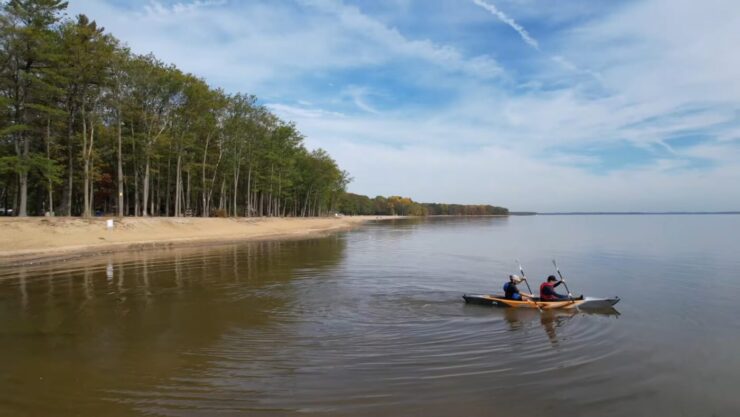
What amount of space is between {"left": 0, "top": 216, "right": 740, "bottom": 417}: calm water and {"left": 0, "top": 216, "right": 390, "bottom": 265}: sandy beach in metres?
5.74

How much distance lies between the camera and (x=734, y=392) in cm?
766

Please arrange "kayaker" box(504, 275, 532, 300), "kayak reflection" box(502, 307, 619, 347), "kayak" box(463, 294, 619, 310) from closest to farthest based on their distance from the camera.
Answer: "kayak reflection" box(502, 307, 619, 347), "kayak" box(463, 294, 619, 310), "kayaker" box(504, 275, 532, 300)

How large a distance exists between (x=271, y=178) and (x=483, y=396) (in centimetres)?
6573

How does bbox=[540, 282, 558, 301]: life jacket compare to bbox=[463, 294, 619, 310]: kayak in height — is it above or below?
above

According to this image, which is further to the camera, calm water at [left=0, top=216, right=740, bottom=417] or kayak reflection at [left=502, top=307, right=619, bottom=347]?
kayak reflection at [left=502, top=307, right=619, bottom=347]

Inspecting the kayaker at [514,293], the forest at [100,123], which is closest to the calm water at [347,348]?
the kayaker at [514,293]

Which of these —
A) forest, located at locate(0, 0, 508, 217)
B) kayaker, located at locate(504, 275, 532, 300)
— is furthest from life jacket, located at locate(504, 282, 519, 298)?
forest, located at locate(0, 0, 508, 217)

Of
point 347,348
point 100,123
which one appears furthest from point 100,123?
point 347,348

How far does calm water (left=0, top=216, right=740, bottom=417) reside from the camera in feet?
22.6

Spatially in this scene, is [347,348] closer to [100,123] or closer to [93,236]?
[93,236]

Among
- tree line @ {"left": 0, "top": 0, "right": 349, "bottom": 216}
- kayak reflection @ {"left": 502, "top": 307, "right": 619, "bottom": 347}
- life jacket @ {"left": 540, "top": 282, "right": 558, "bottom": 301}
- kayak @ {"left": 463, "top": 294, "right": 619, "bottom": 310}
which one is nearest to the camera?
kayak reflection @ {"left": 502, "top": 307, "right": 619, "bottom": 347}

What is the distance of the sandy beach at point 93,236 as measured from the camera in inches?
957

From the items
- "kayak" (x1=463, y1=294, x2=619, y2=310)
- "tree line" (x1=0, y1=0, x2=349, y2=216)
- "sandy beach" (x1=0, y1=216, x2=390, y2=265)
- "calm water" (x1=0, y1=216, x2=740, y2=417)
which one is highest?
"tree line" (x1=0, y1=0, x2=349, y2=216)

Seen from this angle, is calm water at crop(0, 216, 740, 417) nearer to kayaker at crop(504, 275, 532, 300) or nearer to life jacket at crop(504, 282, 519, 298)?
kayaker at crop(504, 275, 532, 300)
